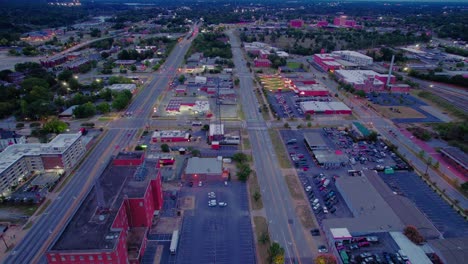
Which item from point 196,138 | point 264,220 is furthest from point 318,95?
point 264,220

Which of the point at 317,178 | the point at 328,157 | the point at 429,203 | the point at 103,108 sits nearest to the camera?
the point at 429,203

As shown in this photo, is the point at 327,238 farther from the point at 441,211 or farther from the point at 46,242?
the point at 46,242

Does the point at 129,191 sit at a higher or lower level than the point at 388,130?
higher

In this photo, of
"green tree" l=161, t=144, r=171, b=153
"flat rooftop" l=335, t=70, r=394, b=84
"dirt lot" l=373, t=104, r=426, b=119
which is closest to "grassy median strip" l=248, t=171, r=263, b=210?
"green tree" l=161, t=144, r=171, b=153

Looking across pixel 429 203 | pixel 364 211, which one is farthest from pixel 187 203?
pixel 429 203

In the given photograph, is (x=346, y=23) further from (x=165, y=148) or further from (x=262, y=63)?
(x=165, y=148)

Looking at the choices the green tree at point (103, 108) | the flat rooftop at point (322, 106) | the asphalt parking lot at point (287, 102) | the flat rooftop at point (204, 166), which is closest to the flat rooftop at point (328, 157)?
the flat rooftop at point (204, 166)
